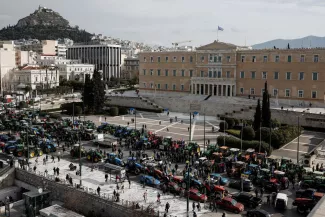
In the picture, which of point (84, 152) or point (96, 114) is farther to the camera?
point (96, 114)

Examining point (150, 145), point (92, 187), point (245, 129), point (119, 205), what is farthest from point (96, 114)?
point (119, 205)

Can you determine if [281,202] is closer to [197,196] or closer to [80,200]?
[197,196]

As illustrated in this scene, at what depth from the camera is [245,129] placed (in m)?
39.0

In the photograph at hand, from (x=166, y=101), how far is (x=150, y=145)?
2625cm

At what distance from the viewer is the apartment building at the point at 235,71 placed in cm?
5331

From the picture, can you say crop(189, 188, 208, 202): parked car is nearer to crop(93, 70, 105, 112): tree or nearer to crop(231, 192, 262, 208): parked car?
crop(231, 192, 262, 208): parked car

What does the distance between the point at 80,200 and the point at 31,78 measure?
80952 mm

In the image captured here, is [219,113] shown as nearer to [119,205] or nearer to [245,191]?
[245,191]

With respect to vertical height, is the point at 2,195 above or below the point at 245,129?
below

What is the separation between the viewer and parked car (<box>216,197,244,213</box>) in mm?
21578

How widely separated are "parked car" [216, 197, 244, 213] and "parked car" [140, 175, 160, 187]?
5.76 meters

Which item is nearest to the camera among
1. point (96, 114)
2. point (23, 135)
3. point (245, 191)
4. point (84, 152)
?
point (245, 191)

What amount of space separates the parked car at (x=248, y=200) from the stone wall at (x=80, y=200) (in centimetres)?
636

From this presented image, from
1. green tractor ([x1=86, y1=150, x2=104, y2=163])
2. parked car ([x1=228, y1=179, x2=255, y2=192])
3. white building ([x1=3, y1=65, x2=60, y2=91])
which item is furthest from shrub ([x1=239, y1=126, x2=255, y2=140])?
white building ([x1=3, y1=65, x2=60, y2=91])
